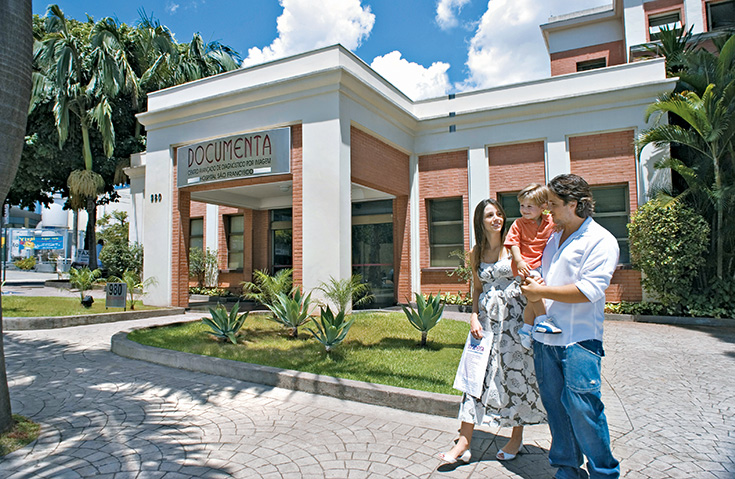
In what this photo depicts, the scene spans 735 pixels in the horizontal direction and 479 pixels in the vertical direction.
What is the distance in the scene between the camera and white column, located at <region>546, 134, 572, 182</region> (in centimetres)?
1262

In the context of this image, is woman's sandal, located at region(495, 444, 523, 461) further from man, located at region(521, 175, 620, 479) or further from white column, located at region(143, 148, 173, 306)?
white column, located at region(143, 148, 173, 306)

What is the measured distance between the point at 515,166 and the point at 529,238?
10818mm

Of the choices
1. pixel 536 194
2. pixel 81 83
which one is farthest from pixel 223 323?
pixel 81 83

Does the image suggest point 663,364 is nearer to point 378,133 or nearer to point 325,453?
point 325,453

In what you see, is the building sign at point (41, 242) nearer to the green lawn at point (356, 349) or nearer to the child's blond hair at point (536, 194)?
the green lawn at point (356, 349)

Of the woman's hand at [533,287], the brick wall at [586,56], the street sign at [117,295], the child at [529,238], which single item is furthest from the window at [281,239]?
the brick wall at [586,56]

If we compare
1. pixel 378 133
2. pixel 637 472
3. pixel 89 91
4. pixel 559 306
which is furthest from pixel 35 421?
pixel 89 91

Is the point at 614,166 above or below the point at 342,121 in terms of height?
below

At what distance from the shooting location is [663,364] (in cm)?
644

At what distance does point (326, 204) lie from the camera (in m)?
10.5

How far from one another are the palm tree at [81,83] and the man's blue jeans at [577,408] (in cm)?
A: 2115

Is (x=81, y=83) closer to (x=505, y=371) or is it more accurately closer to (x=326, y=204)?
(x=326, y=204)

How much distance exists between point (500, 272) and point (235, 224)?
1475 centimetres

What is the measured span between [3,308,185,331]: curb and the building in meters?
1.46
